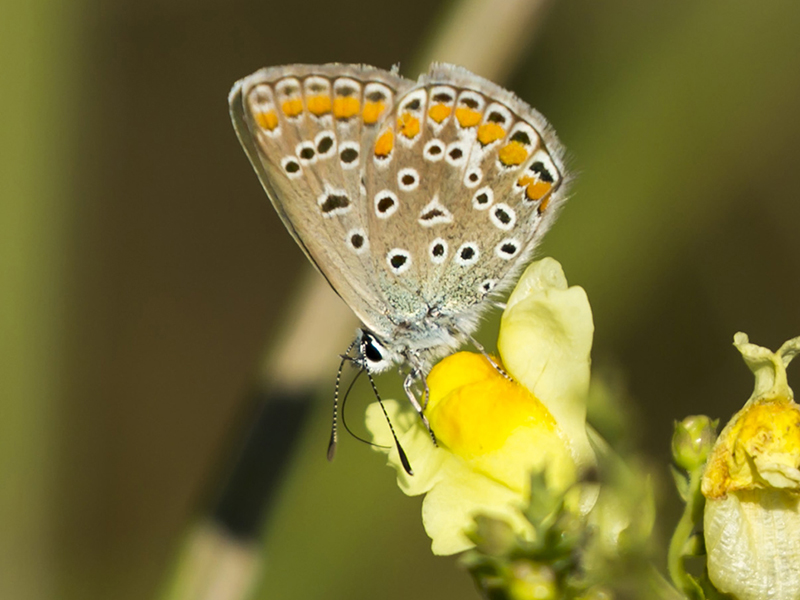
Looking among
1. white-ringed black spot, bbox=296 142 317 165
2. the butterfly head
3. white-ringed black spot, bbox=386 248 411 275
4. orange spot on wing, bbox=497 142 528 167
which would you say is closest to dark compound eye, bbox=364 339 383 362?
the butterfly head

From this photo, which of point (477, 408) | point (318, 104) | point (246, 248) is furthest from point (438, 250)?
point (246, 248)

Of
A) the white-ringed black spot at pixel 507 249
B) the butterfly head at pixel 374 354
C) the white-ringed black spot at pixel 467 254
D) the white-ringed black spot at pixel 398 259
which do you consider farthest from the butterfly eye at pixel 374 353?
the white-ringed black spot at pixel 507 249

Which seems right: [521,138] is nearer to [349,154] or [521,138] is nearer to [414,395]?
[349,154]

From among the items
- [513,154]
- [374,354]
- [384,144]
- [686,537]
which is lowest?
[374,354]

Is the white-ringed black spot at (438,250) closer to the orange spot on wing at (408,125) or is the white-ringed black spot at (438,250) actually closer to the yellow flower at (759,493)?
the orange spot on wing at (408,125)

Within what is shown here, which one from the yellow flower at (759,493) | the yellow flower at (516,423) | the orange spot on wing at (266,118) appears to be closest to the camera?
the yellow flower at (759,493)

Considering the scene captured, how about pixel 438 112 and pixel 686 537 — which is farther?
pixel 438 112
